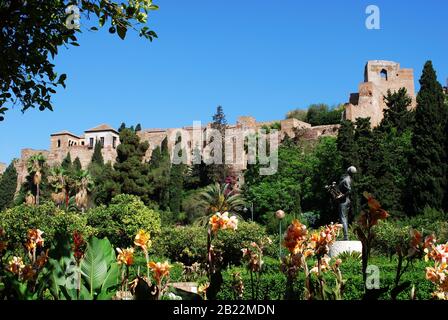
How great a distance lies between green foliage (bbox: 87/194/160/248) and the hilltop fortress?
26.2 m

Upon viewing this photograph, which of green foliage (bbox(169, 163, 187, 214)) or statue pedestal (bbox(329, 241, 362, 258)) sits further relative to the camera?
green foliage (bbox(169, 163, 187, 214))

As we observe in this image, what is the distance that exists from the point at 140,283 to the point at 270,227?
3206 cm

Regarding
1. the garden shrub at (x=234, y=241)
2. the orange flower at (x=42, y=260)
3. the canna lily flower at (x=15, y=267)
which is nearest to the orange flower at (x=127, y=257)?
the orange flower at (x=42, y=260)

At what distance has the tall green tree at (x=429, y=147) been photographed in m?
28.0

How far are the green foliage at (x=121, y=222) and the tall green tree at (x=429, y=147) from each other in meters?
14.5

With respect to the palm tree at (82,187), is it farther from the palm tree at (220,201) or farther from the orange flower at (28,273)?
the orange flower at (28,273)

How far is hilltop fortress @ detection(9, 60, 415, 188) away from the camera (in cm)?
5050

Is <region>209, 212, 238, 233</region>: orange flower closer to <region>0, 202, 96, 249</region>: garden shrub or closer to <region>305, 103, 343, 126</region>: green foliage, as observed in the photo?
<region>0, 202, 96, 249</region>: garden shrub

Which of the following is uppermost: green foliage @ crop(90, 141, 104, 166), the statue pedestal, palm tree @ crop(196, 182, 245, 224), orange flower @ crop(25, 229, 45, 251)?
green foliage @ crop(90, 141, 104, 166)

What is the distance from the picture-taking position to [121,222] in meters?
25.0

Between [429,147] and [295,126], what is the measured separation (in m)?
24.9

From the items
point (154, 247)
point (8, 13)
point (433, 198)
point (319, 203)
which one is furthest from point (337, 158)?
point (8, 13)

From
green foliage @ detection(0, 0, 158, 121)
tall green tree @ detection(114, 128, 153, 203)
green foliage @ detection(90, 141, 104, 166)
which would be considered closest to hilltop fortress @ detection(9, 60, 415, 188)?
green foliage @ detection(90, 141, 104, 166)

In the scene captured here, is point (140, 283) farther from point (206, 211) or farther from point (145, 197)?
point (145, 197)
